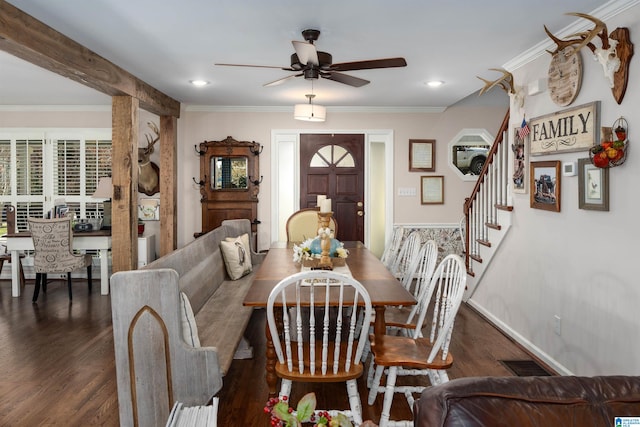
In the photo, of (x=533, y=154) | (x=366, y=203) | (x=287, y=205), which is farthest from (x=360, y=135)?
(x=533, y=154)

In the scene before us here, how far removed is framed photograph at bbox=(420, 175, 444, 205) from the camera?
6.48 metres

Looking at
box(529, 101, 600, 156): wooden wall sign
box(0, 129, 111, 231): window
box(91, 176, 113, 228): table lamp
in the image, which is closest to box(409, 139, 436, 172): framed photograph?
box(529, 101, 600, 156): wooden wall sign

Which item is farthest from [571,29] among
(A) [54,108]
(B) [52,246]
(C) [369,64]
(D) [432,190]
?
(A) [54,108]

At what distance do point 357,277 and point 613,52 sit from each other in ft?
6.57

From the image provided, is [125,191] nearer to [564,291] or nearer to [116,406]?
[116,406]

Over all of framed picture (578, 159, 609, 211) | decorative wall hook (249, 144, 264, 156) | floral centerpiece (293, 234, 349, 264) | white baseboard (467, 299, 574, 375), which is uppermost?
decorative wall hook (249, 144, 264, 156)

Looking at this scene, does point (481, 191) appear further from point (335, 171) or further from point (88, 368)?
point (88, 368)

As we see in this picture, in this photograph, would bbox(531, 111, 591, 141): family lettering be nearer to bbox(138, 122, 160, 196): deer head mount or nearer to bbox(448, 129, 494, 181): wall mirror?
bbox(448, 129, 494, 181): wall mirror

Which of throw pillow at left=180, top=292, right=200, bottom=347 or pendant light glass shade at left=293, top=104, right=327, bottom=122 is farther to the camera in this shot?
pendant light glass shade at left=293, top=104, right=327, bottom=122

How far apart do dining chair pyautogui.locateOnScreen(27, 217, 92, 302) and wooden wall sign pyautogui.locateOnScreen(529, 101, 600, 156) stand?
4613 mm

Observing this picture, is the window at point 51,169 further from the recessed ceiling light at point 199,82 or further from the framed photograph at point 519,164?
the framed photograph at point 519,164

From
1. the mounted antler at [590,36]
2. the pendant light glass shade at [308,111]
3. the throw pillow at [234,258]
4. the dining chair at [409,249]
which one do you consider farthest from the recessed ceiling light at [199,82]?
Answer: the mounted antler at [590,36]

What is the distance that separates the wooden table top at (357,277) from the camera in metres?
2.56

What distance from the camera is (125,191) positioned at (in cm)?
448
